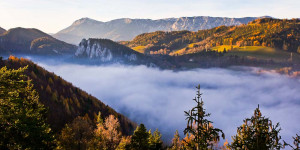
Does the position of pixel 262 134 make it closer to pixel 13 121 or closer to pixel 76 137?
pixel 13 121

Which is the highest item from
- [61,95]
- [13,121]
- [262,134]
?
[13,121]

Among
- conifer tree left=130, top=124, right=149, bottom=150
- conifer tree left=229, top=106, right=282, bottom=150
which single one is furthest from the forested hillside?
conifer tree left=229, top=106, right=282, bottom=150

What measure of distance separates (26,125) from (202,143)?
15738mm

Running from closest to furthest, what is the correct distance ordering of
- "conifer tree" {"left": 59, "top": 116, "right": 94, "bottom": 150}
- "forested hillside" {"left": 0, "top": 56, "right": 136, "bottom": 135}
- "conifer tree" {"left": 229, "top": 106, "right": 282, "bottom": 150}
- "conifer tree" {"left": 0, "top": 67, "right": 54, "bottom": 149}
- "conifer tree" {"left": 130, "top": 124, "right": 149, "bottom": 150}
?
"conifer tree" {"left": 229, "top": 106, "right": 282, "bottom": 150}, "conifer tree" {"left": 0, "top": 67, "right": 54, "bottom": 149}, "conifer tree" {"left": 130, "top": 124, "right": 149, "bottom": 150}, "conifer tree" {"left": 59, "top": 116, "right": 94, "bottom": 150}, "forested hillside" {"left": 0, "top": 56, "right": 136, "bottom": 135}

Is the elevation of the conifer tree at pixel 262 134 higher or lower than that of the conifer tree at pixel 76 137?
higher

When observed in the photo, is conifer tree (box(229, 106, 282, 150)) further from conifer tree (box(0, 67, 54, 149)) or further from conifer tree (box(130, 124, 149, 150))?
conifer tree (box(0, 67, 54, 149))

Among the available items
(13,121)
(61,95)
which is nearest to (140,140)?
(13,121)

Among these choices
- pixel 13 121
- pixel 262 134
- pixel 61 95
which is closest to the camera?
pixel 262 134

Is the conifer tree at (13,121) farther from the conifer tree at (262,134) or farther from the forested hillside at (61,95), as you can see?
the forested hillside at (61,95)

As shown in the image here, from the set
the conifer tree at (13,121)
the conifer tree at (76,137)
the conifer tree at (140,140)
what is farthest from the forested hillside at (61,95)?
the conifer tree at (13,121)

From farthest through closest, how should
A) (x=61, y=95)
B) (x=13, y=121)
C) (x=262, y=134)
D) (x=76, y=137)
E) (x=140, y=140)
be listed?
(x=61, y=95)
(x=76, y=137)
(x=140, y=140)
(x=13, y=121)
(x=262, y=134)

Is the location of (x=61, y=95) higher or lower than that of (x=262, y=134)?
lower

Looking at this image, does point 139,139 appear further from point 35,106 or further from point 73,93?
point 73,93

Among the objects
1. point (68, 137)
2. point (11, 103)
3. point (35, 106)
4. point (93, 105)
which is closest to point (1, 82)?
point (11, 103)
